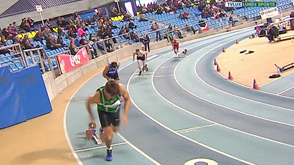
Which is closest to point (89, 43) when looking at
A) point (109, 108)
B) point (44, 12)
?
point (44, 12)

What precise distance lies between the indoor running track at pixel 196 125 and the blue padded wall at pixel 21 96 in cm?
112

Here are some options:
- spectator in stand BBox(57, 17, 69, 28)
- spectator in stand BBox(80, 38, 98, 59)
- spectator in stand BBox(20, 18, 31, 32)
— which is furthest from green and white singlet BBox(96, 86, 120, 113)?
spectator in stand BBox(57, 17, 69, 28)

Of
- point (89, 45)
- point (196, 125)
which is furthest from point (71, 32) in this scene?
point (196, 125)

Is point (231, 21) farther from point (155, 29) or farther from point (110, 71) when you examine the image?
point (110, 71)

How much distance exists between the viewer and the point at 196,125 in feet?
34.6

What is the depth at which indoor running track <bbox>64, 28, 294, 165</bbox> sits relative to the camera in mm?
8266

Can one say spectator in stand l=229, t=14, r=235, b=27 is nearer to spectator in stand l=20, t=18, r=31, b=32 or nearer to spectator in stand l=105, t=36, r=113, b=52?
spectator in stand l=105, t=36, r=113, b=52

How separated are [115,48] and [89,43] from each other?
15.7 ft

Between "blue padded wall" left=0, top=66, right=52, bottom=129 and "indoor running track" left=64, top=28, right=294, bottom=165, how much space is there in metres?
1.12

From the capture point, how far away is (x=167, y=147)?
29.3ft

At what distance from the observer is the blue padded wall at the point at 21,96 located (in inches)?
459

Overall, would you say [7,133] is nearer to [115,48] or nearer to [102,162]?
[102,162]

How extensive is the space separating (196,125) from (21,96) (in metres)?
5.92

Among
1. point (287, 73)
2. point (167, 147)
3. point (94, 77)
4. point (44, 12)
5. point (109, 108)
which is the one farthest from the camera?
point (44, 12)
